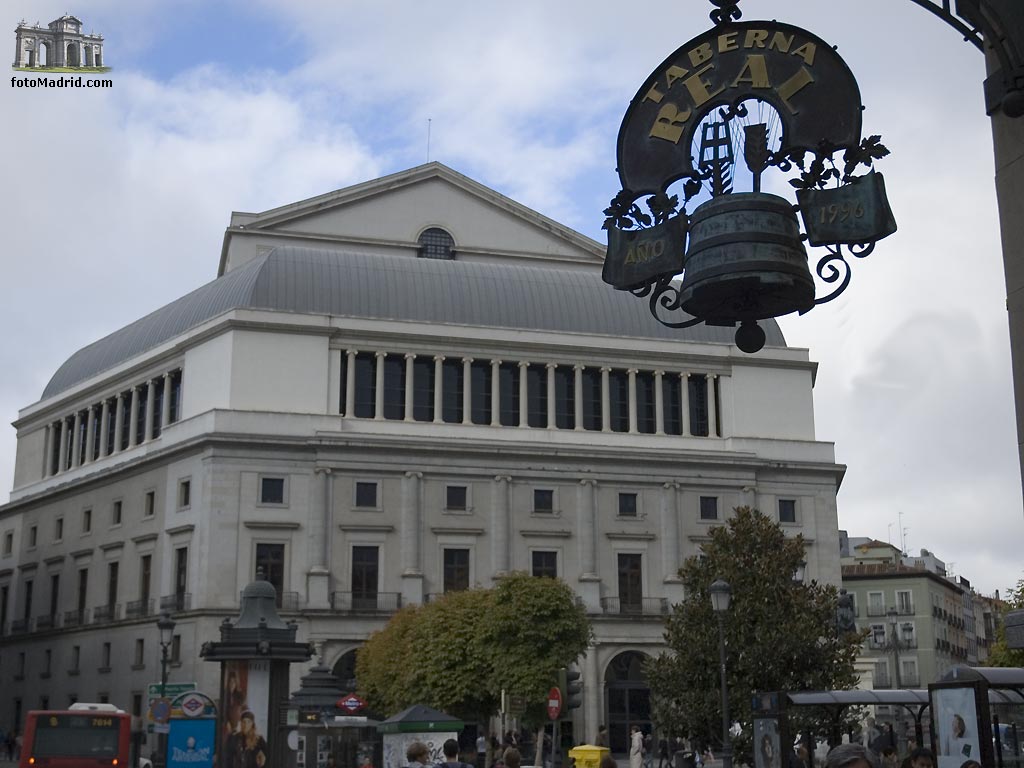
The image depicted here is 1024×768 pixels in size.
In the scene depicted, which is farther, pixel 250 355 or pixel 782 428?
pixel 782 428

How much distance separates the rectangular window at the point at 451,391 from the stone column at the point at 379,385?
3.04 metres

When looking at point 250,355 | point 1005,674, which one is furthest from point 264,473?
point 1005,674

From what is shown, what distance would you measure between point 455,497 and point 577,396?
27.8 feet

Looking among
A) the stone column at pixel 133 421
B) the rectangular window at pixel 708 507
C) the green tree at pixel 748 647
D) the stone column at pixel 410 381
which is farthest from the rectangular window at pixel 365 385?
the green tree at pixel 748 647

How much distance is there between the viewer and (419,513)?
70312 millimetres

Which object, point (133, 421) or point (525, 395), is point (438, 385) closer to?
point (525, 395)

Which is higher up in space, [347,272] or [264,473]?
[347,272]

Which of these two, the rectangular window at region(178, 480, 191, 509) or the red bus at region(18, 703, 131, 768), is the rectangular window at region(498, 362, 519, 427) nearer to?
the rectangular window at region(178, 480, 191, 509)

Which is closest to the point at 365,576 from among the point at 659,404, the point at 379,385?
the point at 379,385

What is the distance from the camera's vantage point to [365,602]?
223 feet

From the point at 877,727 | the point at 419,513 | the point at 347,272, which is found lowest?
the point at 877,727

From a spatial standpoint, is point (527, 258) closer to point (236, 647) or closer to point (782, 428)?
point (782, 428)

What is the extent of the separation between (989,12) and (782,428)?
69782mm

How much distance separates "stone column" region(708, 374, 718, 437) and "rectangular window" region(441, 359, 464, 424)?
13.1 m
